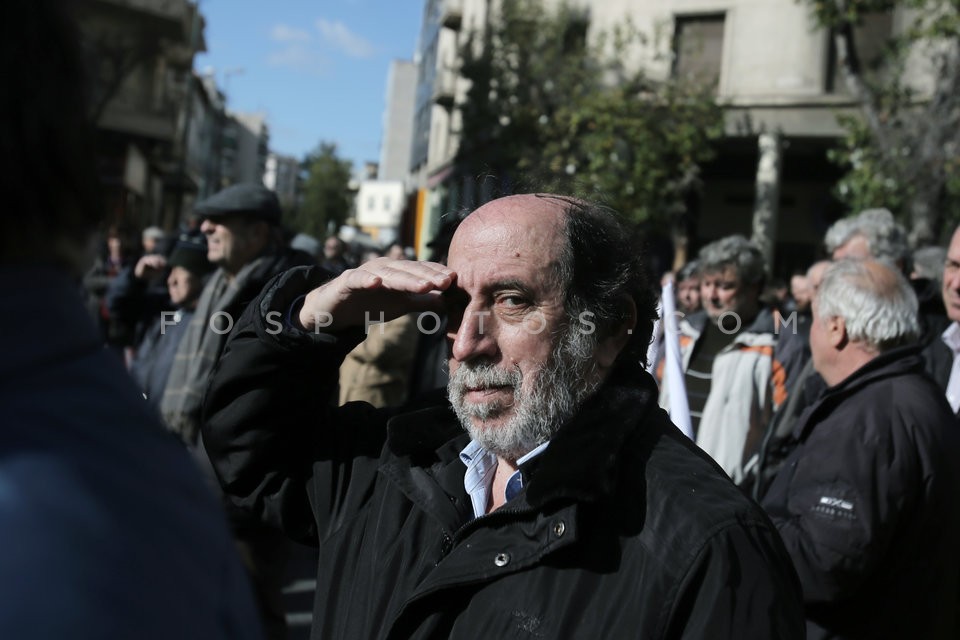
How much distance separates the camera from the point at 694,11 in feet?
62.4

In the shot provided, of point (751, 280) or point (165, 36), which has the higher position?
point (165, 36)

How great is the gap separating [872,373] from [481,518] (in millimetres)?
1735

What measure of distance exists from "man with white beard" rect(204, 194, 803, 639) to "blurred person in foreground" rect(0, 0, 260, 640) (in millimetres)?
964

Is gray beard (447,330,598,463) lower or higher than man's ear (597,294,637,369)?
lower

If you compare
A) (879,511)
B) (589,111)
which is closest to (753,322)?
(879,511)

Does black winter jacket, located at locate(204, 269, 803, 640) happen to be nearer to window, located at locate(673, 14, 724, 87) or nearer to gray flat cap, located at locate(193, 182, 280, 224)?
gray flat cap, located at locate(193, 182, 280, 224)

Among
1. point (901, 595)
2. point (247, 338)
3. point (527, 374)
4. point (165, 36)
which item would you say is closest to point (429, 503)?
point (527, 374)

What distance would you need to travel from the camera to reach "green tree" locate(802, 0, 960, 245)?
11.8 metres

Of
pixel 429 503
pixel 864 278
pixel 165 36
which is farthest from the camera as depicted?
pixel 165 36

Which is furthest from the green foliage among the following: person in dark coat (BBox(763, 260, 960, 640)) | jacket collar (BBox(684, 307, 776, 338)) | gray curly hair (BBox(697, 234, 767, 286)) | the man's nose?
the man's nose

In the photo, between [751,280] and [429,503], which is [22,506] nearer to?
[429,503]

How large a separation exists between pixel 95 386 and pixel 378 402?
14.6ft

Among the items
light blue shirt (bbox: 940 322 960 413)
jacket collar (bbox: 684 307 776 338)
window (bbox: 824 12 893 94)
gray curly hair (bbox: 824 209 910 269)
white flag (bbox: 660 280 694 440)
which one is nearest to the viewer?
white flag (bbox: 660 280 694 440)

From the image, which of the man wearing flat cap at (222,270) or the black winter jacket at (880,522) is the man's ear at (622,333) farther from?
the man wearing flat cap at (222,270)
